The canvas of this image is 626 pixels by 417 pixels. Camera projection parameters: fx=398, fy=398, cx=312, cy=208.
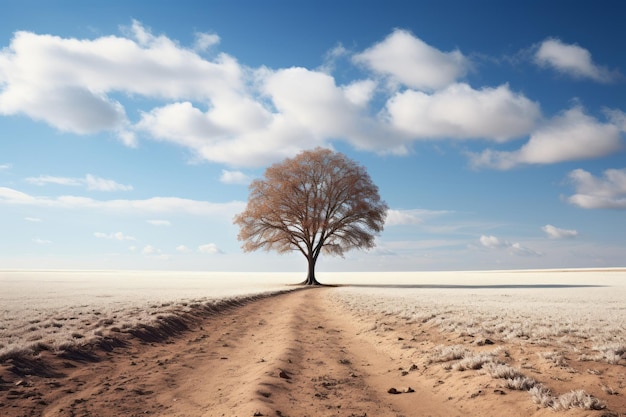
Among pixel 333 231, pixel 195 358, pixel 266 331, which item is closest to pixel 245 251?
pixel 333 231

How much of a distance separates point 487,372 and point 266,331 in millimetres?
8590

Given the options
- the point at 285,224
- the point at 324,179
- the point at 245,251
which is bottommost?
the point at 245,251

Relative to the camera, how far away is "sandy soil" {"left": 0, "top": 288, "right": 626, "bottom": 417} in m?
6.54

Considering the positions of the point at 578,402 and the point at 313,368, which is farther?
the point at 313,368

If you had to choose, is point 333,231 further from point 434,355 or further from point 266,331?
point 434,355

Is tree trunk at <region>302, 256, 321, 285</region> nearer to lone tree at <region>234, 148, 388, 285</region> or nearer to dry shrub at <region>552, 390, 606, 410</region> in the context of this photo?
lone tree at <region>234, 148, 388, 285</region>

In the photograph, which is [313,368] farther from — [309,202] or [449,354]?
[309,202]

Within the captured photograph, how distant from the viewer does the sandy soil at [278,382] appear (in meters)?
6.54

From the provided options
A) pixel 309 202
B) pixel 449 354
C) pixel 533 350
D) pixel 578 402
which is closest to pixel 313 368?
pixel 449 354

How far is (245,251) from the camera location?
55219 mm

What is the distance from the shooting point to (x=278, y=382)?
307 inches

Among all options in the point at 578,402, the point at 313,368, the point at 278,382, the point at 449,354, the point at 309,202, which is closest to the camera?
the point at 578,402

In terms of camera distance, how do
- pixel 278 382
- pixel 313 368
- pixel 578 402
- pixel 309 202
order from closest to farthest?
pixel 578 402, pixel 278 382, pixel 313 368, pixel 309 202

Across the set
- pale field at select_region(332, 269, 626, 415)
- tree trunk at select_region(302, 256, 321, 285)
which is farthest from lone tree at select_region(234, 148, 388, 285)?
pale field at select_region(332, 269, 626, 415)
